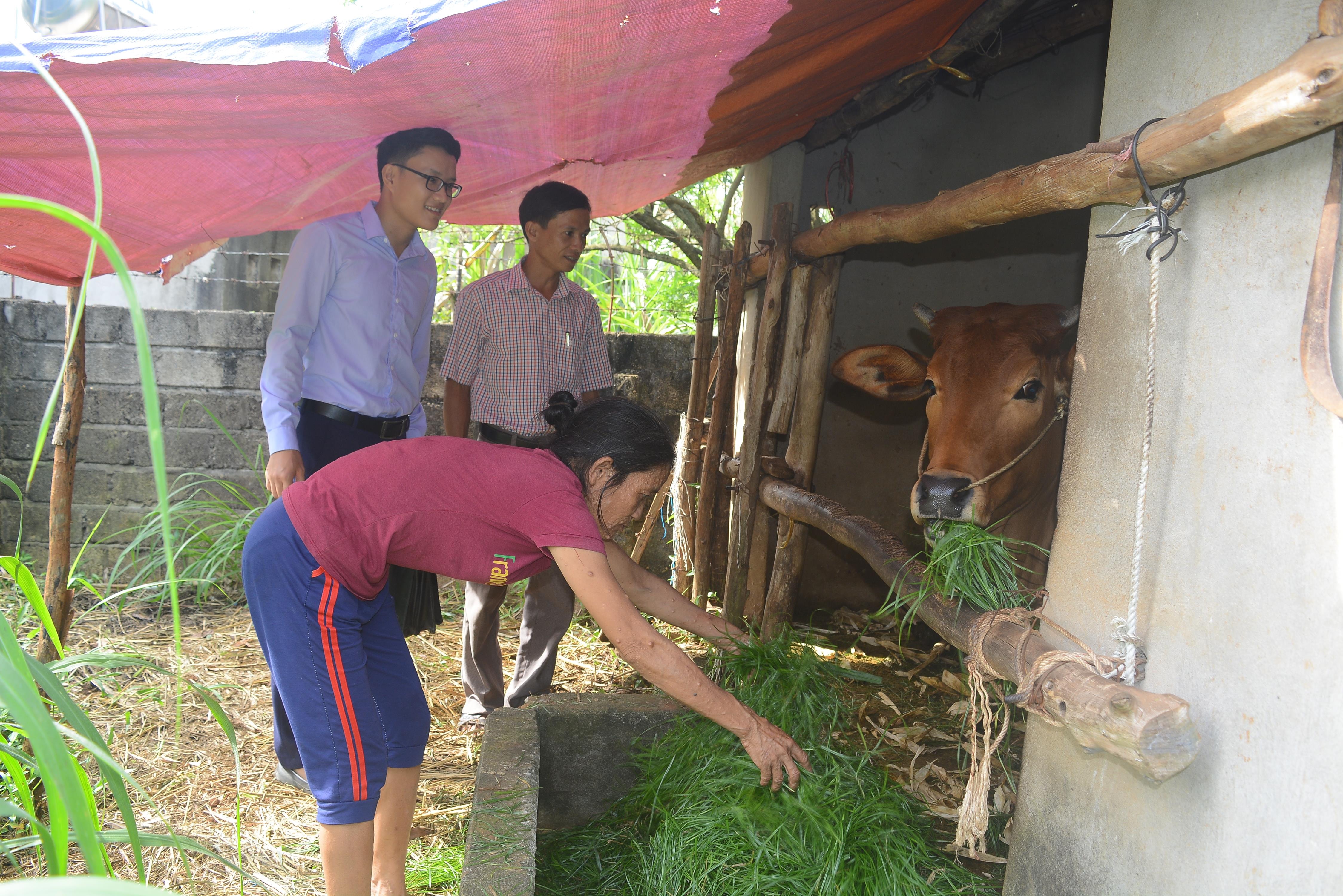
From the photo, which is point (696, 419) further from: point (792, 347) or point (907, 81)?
point (907, 81)

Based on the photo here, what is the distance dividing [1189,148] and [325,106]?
2.26 meters

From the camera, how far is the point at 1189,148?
148 centimetres

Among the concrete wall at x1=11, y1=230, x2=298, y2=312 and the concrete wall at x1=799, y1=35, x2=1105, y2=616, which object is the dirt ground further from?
the concrete wall at x1=11, y1=230, x2=298, y2=312

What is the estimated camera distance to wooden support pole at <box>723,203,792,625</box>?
4184 mm

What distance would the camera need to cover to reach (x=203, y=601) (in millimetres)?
5359

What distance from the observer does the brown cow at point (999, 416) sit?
296 cm

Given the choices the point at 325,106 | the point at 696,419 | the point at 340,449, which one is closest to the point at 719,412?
the point at 696,419

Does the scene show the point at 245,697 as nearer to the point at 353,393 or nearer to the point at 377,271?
the point at 353,393

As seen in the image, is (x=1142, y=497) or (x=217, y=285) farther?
(x=217, y=285)

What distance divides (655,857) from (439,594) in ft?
11.6

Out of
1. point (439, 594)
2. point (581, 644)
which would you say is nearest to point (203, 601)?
point (439, 594)

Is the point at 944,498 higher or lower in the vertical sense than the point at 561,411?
lower

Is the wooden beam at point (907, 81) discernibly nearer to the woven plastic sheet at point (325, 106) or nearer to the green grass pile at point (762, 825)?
the woven plastic sheet at point (325, 106)

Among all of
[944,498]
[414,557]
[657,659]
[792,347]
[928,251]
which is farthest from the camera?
[928,251]
